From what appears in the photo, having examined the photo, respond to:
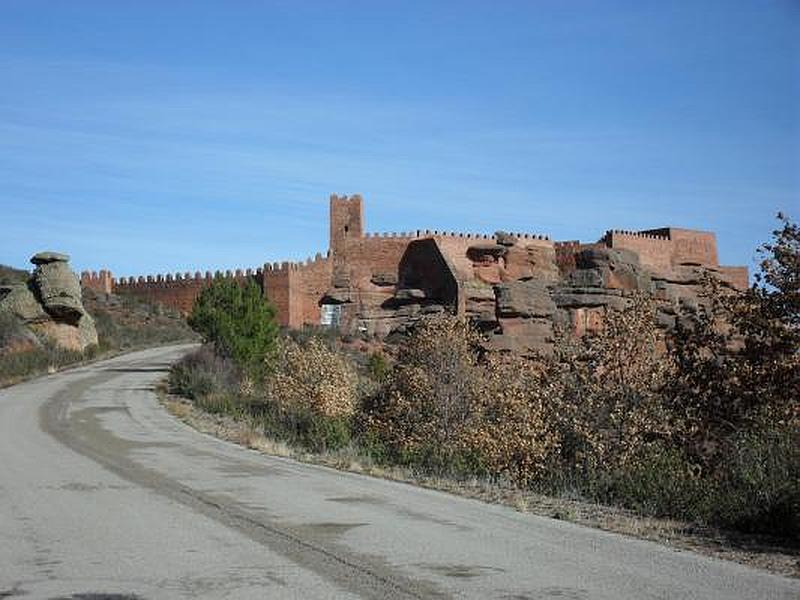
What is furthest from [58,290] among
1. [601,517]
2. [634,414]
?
[601,517]

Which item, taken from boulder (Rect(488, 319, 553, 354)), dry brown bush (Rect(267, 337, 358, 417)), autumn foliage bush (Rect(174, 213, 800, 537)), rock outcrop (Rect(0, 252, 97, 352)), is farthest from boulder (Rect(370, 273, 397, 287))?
autumn foliage bush (Rect(174, 213, 800, 537))

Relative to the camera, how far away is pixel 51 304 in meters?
44.6

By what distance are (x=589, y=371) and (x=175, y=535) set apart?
9.23m

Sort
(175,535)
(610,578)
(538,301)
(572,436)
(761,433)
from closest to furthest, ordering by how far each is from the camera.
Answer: (610,578)
(175,535)
(761,433)
(572,436)
(538,301)

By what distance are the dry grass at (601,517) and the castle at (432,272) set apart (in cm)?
3900

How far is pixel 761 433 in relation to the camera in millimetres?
12039

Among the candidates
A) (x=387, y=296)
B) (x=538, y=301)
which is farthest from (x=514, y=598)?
(x=387, y=296)

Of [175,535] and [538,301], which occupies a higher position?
[538,301]

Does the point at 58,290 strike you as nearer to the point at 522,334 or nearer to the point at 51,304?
the point at 51,304

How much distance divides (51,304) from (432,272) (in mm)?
23902

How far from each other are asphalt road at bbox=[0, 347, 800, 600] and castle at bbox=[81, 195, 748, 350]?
4305cm

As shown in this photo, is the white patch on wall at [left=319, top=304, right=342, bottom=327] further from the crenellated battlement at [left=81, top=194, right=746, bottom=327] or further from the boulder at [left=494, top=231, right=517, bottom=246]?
the boulder at [left=494, top=231, right=517, bottom=246]

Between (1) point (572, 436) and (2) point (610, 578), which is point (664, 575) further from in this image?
(1) point (572, 436)

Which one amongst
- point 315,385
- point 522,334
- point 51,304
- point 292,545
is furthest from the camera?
point 522,334
